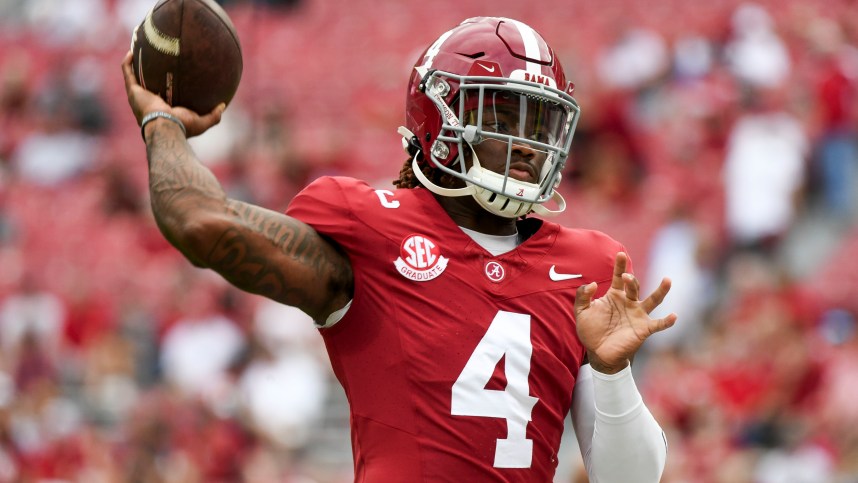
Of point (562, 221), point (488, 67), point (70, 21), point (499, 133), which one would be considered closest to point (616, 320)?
point (499, 133)

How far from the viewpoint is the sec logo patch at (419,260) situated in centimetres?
289

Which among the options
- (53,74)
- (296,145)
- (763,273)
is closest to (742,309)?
(763,273)

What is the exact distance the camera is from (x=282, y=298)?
2.82 meters

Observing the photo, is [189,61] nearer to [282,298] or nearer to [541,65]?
[282,298]

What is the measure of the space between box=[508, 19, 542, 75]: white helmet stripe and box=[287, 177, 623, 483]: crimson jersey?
0.39 m

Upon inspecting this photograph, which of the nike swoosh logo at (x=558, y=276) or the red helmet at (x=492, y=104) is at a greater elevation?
the red helmet at (x=492, y=104)

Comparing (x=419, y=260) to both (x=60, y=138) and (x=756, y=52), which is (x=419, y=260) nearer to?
(x=756, y=52)

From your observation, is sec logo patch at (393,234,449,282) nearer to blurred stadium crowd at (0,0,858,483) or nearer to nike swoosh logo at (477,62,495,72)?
nike swoosh logo at (477,62,495,72)

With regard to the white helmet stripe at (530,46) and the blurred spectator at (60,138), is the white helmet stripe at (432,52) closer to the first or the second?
the white helmet stripe at (530,46)

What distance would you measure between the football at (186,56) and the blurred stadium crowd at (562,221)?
4.41m

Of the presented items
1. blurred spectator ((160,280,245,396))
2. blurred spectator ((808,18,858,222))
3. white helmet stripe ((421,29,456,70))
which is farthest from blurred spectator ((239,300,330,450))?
white helmet stripe ((421,29,456,70))

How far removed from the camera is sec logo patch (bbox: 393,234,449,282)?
2.89 m

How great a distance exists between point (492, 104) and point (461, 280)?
0.41 meters

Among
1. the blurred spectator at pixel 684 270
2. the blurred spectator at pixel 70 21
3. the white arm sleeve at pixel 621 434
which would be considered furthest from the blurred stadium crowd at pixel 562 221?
the white arm sleeve at pixel 621 434
